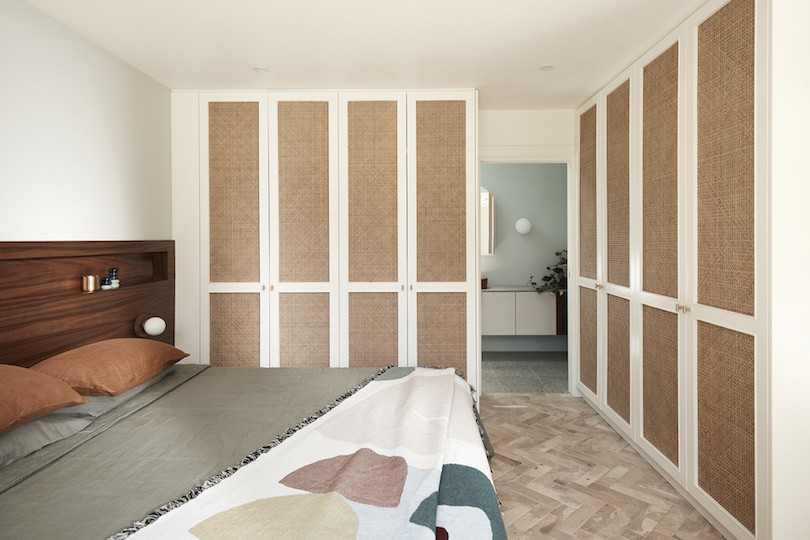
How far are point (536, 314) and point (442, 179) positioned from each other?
2.50 m

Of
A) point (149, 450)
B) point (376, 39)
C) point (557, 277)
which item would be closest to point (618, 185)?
point (376, 39)

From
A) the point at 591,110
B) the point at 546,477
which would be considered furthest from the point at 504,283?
the point at 546,477

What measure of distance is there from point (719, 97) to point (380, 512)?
2190 mm

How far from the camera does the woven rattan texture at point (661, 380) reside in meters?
2.59

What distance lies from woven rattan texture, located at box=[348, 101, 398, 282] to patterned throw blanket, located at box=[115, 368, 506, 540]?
1.84 meters

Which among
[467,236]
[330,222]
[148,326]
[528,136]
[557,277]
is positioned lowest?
[148,326]

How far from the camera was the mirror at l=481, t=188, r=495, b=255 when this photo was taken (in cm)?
592

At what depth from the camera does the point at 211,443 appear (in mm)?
1705

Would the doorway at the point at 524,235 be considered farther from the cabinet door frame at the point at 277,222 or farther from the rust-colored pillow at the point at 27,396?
the rust-colored pillow at the point at 27,396

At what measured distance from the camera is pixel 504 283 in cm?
603

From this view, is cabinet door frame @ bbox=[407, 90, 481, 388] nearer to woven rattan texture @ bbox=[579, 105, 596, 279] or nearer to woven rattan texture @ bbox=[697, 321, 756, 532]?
woven rattan texture @ bbox=[579, 105, 596, 279]

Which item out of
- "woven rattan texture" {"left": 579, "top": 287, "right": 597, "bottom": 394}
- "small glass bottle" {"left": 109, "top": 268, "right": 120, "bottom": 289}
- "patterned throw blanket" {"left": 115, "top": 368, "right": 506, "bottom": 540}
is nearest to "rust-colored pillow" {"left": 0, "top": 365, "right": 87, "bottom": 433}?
"patterned throw blanket" {"left": 115, "top": 368, "right": 506, "bottom": 540}

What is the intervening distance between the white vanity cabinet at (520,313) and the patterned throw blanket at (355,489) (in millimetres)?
3610

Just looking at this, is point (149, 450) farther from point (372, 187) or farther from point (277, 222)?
point (372, 187)
